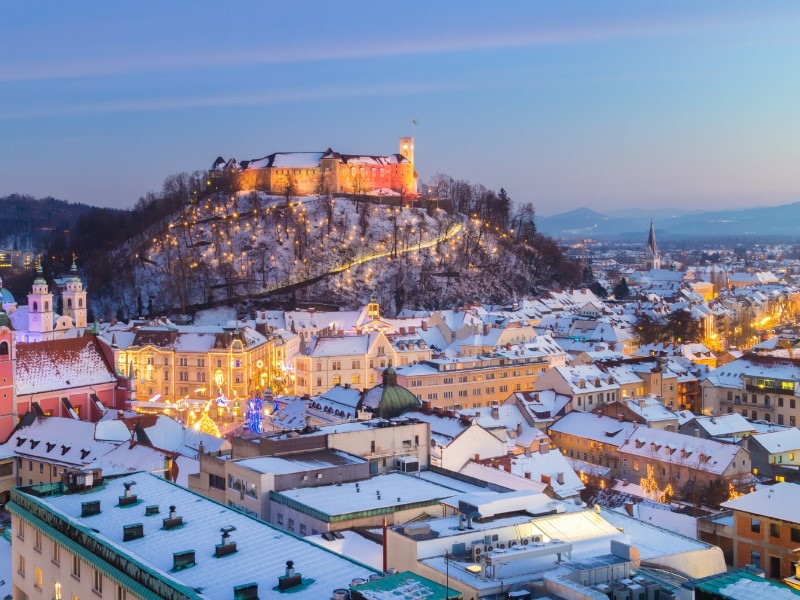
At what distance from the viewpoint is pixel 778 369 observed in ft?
212

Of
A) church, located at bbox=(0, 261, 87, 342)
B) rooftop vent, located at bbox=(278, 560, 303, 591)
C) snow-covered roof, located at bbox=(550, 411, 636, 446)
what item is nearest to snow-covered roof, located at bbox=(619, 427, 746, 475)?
snow-covered roof, located at bbox=(550, 411, 636, 446)

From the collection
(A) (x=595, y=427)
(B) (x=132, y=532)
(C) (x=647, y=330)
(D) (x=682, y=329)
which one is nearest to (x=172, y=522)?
(B) (x=132, y=532)

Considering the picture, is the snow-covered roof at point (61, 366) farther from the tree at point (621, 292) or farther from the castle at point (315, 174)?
the tree at point (621, 292)

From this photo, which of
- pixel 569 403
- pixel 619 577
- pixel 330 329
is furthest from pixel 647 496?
pixel 330 329

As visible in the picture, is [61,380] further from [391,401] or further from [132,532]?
[132,532]

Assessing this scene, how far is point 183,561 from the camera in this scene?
18.3 m

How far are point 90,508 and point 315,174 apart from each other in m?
120

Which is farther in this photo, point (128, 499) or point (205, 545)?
point (128, 499)

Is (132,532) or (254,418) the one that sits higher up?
(132,532)

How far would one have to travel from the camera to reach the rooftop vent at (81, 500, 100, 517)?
880 inches

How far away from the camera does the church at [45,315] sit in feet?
244

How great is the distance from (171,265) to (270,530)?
4080 inches

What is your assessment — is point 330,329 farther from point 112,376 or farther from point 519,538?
point 519,538

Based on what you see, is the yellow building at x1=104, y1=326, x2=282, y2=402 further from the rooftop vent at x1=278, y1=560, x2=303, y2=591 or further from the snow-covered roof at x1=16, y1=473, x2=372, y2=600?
the rooftop vent at x1=278, y1=560, x2=303, y2=591
